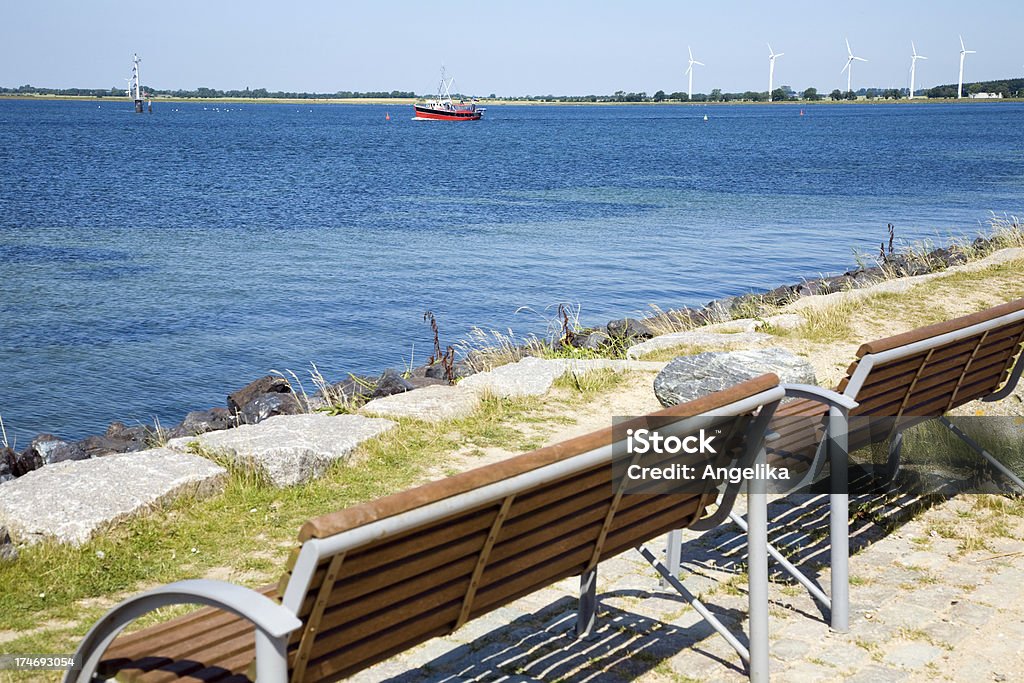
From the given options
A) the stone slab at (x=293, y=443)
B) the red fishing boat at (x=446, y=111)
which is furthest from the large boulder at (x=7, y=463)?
the red fishing boat at (x=446, y=111)

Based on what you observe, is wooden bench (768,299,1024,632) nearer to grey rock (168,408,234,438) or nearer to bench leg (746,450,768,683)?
bench leg (746,450,768,683)

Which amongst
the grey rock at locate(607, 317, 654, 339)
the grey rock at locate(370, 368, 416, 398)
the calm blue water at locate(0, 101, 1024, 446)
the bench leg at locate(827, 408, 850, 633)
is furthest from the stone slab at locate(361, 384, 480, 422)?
the calm blue water at locate(0, 101, 1024, 446)

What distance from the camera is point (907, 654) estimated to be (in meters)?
4.25

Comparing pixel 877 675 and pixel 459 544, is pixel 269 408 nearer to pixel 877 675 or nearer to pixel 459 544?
pixel 877 675

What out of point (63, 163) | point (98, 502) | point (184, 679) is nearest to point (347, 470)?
point (98, 502)

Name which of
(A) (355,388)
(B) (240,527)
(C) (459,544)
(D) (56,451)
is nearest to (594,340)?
(A) (355,388)

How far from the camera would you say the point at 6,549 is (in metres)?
5.32

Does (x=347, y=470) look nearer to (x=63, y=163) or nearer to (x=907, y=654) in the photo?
(x=907, y=654)

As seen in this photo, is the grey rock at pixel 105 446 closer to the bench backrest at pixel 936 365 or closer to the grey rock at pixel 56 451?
the grey rock at pixel 56 451

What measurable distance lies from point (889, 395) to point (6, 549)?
421 cm

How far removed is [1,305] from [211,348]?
19.4ft

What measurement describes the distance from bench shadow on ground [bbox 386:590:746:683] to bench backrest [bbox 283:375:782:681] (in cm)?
66

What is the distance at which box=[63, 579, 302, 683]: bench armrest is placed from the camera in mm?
2412

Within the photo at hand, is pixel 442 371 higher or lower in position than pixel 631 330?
lower
